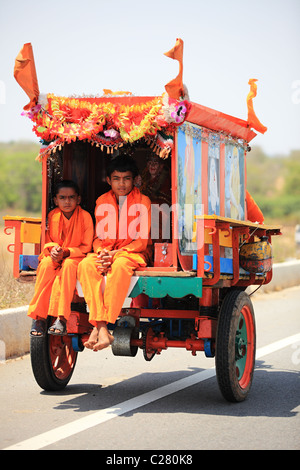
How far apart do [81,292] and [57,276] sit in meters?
0.26

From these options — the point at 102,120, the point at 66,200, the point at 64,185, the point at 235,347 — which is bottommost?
the point at 235,347

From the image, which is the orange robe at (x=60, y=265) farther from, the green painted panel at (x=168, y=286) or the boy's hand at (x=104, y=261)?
the green painted panel at (x=168, y=286)

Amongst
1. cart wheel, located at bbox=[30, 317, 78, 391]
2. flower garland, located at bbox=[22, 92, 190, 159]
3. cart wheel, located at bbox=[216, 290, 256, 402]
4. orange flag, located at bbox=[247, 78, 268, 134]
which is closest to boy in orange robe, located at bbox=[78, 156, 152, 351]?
flower garland, located at bbox=[22, 92, 190, 159]

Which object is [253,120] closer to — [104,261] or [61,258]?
[104,261]

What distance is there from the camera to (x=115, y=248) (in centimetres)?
799

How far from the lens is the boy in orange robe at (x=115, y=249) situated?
7.18m

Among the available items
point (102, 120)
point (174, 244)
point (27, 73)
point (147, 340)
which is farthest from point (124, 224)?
point (27, 73)

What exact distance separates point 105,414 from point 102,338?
65 centimetres

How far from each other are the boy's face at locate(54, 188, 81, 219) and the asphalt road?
180 centimetres

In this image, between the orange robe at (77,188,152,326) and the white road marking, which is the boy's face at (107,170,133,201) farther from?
the white road marking

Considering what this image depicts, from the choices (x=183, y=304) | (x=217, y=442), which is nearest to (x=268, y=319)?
(x=183, y=304)

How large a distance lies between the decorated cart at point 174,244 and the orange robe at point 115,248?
15 cm

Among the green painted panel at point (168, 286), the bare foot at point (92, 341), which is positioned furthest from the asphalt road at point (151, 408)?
the green painted panel at point (168, 286)

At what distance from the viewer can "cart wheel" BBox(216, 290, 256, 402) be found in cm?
724
